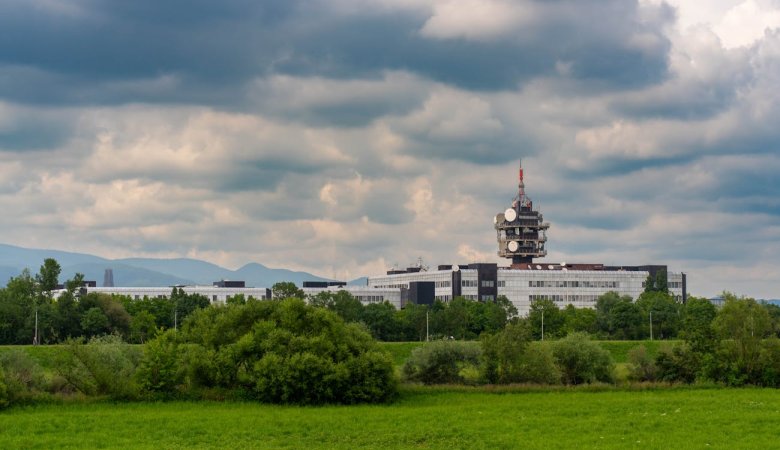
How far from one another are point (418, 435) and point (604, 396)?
83.7 ft

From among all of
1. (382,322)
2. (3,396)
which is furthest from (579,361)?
(382,322)

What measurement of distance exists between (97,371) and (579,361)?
142 ft

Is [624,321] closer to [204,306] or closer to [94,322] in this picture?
[204,306]

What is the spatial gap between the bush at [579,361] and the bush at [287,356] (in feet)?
68.1

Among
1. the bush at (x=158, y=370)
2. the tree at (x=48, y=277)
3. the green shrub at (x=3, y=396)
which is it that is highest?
the tree at (x=48, y=277)

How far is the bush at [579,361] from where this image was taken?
98.1m

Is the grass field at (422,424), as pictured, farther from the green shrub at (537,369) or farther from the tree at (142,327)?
the tree at (142,327)

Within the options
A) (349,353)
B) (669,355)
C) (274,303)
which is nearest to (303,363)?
(349,353)

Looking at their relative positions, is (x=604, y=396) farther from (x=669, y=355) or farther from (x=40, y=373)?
(x=40, y=373)

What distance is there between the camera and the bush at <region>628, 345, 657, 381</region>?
100188 mm

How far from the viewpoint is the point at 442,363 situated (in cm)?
9744

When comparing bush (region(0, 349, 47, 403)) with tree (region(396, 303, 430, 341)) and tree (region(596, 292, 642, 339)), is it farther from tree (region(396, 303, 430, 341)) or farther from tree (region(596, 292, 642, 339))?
tree (region(596, 292, 642, 339))

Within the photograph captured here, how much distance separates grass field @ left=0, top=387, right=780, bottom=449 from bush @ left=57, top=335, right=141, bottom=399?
92.7 inches

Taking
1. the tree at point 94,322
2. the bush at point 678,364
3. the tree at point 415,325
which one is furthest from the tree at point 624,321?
the bush at point 678,364
